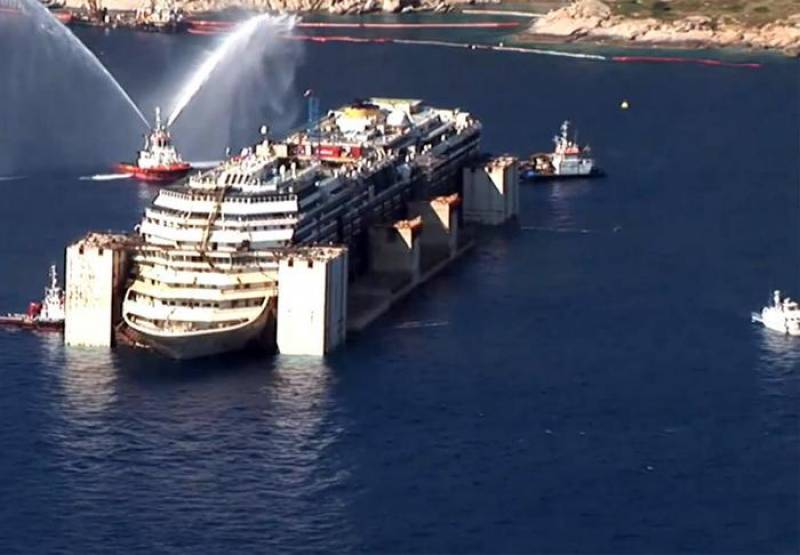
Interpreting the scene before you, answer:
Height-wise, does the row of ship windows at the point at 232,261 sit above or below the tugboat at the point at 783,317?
above

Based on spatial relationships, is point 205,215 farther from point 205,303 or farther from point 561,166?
point 561,166

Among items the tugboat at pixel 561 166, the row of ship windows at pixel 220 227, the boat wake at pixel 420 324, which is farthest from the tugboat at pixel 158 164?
the row of ship windows at pixel 220 227

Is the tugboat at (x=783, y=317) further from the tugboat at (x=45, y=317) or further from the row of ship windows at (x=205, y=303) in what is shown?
the tugboat at (x=45, y=317)

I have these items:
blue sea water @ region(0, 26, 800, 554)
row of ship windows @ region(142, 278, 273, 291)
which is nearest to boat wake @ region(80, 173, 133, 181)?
blue sea water @ region(0, 26, 800, 554)

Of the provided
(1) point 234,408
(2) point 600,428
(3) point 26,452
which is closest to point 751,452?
(2) point 600,428

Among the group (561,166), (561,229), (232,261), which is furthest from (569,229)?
(232,261)

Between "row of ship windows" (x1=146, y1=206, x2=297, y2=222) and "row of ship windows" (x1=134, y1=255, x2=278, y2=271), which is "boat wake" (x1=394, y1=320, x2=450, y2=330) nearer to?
"row of ship windows" (x1=146, y1=206, x2=297, y2=222)
